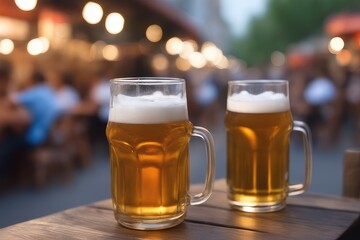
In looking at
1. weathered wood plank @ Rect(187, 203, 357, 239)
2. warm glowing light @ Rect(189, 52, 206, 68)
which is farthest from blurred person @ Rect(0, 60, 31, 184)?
warm glowing light @ Rect(189, 52, 206, 68)

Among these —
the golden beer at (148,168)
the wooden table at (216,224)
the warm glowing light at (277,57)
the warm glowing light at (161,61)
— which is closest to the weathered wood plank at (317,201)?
the wooden table at (216,224)

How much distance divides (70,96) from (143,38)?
457 centimetres

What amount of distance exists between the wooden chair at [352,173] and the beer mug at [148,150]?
555 mm

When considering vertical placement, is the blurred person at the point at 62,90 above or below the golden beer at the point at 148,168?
above

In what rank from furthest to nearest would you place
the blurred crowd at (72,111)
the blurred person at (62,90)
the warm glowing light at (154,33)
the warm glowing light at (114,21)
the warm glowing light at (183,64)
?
the warm glowing light at (183,64) < the warm glowing light at (154,33) < the warm glowing light at (114,21) < the blurred person at (62,90) < the blurred crowd at (72,111)

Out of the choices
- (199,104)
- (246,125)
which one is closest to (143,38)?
(199,104)

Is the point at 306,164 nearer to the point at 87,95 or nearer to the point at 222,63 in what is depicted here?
the point at 87,95

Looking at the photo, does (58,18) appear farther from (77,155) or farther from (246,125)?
(246,125)

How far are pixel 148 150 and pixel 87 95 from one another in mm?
5210

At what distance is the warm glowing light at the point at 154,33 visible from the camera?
977 cm

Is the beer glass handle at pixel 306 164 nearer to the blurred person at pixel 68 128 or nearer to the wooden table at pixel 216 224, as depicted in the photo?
the wooden table at pixel 216 224

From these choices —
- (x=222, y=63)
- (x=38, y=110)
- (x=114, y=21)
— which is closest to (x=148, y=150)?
(x=38, y=110)

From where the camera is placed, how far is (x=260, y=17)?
32188 mm

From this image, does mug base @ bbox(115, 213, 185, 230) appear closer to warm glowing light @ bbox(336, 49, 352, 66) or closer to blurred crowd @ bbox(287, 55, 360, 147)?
blurred crowd @ bbox(287, 55, 360, 147)
